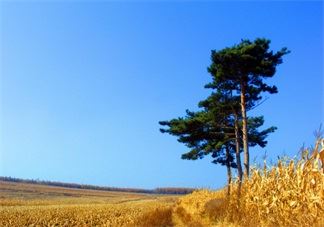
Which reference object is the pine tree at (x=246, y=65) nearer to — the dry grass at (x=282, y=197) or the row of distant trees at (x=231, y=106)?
the row of distant trees at (x=231, y=106)

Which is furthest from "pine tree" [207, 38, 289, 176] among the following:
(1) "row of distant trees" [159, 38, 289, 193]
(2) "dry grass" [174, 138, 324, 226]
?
(2) "dry grass" [174, 138, 324, 226]

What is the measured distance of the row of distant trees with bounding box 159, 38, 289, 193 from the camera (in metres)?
23.4

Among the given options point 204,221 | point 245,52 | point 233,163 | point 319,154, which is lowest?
point 204,221

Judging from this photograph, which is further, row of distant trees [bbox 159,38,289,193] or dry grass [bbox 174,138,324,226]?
row of distant trees [bbox 159,38,289,193]

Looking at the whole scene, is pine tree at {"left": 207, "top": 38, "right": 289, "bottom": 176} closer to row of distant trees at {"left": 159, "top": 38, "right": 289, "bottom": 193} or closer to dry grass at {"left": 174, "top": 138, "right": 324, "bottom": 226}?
row of distant trees at {"left": 159, "top": 38, "right": 289, "bottom": 193}

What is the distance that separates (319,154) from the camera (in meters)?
9.48

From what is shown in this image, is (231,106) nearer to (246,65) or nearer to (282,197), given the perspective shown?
(246,65)

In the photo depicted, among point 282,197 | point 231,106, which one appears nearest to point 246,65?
point 231,106

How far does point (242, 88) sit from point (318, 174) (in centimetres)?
1446

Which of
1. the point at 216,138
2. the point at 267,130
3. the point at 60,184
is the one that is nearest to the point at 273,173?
the point at 216,138

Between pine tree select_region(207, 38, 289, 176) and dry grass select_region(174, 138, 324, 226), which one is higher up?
pine tree select_region(207, 38, 289, 176)

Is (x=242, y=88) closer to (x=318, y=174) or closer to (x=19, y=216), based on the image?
(x=318, y=174)

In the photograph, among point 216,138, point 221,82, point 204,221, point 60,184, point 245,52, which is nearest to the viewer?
point 204,221

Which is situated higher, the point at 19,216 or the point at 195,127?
the point at 195,127
